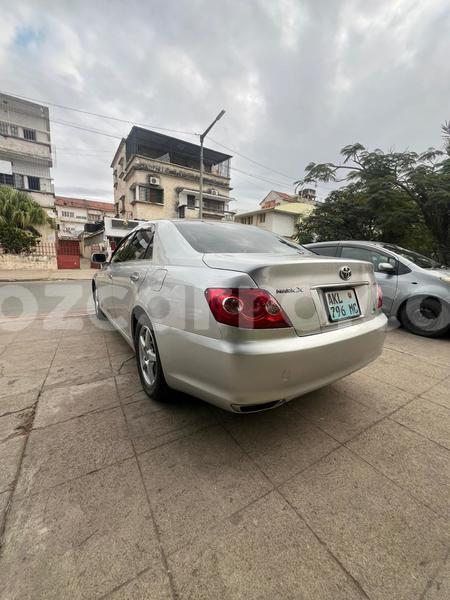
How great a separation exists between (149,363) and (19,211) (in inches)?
667

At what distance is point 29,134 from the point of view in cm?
2247

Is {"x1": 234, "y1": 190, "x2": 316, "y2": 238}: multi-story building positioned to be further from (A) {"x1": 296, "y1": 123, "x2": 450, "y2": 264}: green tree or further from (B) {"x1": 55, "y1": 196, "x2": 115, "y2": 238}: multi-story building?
(B) {"x1": 55, "y1": 196, "x2": 115, "y2": 238}: multi-story building

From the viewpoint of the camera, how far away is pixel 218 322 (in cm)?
148

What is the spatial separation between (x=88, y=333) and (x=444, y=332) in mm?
5123

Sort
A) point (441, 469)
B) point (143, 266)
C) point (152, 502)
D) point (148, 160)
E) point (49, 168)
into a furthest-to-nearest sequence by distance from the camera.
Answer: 1. point (148, 160)
2. point (49, 168)
3. point (143, 266)
4. point (441, 469)
5. point (152, 502)

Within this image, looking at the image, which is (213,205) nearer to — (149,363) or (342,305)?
(149,363)

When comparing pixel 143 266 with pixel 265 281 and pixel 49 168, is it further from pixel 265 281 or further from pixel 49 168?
pixel 49 168

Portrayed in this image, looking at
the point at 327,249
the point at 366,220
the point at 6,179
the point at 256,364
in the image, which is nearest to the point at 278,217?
the point at 366,220

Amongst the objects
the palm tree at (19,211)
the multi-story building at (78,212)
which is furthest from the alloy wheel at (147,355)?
the multi-story building at (78,212)

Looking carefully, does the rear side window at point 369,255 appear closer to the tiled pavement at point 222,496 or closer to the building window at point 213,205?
the tiled pavement at point 222,496

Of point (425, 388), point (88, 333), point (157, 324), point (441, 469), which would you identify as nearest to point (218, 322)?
point (157, 324)

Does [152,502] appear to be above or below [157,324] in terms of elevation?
below

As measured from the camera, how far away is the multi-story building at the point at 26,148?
70.3 ft

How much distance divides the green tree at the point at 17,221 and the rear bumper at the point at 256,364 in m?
16.7
